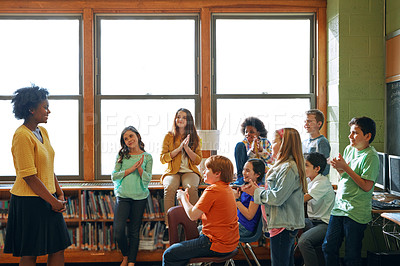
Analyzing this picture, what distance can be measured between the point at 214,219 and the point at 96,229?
73.0 inches

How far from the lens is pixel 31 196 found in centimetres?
263

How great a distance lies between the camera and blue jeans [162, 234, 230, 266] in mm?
2730

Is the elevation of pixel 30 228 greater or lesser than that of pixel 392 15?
lesser

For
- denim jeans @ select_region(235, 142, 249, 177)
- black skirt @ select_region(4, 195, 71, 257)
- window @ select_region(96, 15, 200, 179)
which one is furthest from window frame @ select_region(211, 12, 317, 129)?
black skirt @ select_region(4, 195, 71, 257)

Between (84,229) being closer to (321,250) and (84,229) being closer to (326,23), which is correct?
(321,250)

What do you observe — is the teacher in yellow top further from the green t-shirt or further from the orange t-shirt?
the green t-shirt

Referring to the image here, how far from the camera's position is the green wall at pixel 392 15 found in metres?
3.94

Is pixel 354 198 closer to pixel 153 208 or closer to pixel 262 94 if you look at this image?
pixel 262 94

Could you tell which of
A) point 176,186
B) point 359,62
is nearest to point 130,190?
point 176,186

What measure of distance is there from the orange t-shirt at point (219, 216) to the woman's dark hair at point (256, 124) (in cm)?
159

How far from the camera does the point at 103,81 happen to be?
15.0 ft

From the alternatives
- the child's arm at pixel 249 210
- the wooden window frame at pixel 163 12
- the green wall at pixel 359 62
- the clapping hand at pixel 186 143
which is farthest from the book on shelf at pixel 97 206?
the green wall at pixel 359 62

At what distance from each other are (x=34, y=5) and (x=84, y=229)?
2.52 m

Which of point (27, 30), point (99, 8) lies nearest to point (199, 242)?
point (99, 8)
